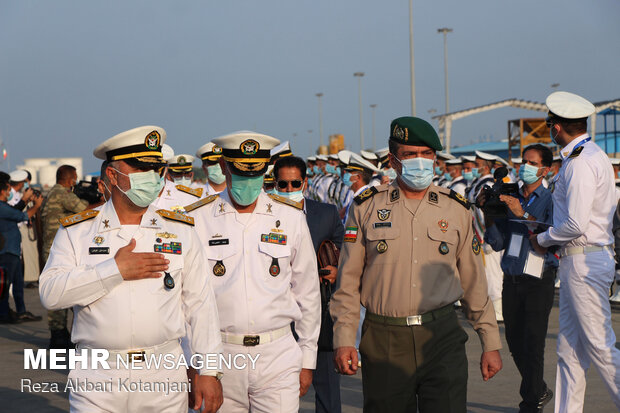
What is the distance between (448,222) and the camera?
15.5 ft

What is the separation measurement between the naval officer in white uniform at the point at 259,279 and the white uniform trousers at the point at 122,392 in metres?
0.71

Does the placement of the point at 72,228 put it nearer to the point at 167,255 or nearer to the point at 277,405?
the point at 167,255

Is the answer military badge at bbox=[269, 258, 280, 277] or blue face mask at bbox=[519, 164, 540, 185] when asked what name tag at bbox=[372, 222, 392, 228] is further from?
blue face mask at bbox=[519, 164, 540, 185]

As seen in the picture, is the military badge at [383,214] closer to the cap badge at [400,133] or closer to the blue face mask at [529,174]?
the cap badge at [400,133]

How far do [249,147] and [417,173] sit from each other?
100cm

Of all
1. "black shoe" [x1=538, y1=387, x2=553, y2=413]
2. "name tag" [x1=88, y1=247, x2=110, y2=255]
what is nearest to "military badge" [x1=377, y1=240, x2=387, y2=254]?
"name tag" [x1=88, y1=247, x2=110, y2=255]

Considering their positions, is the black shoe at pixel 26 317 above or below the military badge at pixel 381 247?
below

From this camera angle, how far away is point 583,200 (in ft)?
19.5

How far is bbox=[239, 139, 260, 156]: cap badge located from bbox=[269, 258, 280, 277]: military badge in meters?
0.66

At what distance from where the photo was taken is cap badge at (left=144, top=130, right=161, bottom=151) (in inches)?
159

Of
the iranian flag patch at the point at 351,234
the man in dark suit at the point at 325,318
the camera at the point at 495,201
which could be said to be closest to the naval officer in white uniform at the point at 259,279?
the iranian flag patch at the point at 351,234

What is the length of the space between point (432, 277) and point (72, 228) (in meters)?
2.01

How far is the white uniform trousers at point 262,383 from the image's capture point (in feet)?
14.8

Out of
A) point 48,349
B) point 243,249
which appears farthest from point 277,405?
point 48,349
